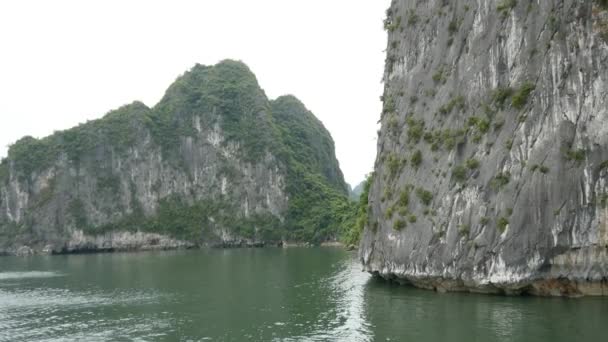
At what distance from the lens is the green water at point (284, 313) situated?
2453 cm

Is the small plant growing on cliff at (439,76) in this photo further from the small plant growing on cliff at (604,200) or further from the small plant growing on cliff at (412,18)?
the small plant growing on cliff at (604,200)

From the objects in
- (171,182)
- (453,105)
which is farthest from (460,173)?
(171,182)

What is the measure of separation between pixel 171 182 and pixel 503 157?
10959 cm

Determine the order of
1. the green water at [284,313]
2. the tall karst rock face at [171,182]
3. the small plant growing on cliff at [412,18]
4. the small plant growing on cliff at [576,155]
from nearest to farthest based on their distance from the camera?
the green water at [284,313] < the small plant growing on cliff at [576,155] < the small plant growing on cliff at [412,18] < the tall karst rock face at [171,182]

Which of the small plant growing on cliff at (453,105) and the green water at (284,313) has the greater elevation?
the small plant growing on cliff at (453,105)

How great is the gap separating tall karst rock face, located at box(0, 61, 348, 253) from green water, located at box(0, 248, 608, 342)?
236ft

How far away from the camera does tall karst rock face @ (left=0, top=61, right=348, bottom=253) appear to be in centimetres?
11812

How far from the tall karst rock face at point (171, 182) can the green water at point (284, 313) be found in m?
72.0

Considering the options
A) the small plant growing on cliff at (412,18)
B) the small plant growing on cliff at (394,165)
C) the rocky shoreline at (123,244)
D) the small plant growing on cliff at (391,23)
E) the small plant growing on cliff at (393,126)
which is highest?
the small plant growing on cliff at (391,23)

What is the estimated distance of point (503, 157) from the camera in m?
30.5

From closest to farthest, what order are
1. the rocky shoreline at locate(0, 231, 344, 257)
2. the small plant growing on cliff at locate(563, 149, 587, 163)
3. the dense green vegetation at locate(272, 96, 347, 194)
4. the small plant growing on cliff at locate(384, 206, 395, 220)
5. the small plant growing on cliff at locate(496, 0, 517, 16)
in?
1. the small plant growing on cliff at locate(563, 149, 587, 163)
2. the small plant growing on cliff at locate(496, 0, 517, 16)
3. the small plant growing on cliff at locate(384, 206, 395, 220)
4. the rocky shoreline at locate(0, 231, 344, 257)
5. the dense green vegetation at locate(272, 96, 347, 194)

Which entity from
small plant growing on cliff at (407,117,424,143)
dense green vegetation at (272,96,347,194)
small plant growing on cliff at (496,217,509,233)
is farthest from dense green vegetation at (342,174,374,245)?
dense green vegetation at (272,96,347,194)

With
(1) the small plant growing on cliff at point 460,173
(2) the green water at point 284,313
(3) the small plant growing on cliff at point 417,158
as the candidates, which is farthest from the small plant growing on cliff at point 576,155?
(3) the small plant growing on cliff at point 417,158

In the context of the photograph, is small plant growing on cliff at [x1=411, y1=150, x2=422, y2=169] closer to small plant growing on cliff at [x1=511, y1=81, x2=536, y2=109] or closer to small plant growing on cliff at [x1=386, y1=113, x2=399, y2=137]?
small plant growing on cliff at [x1=386, y1=113, x2=399, y2=137]
